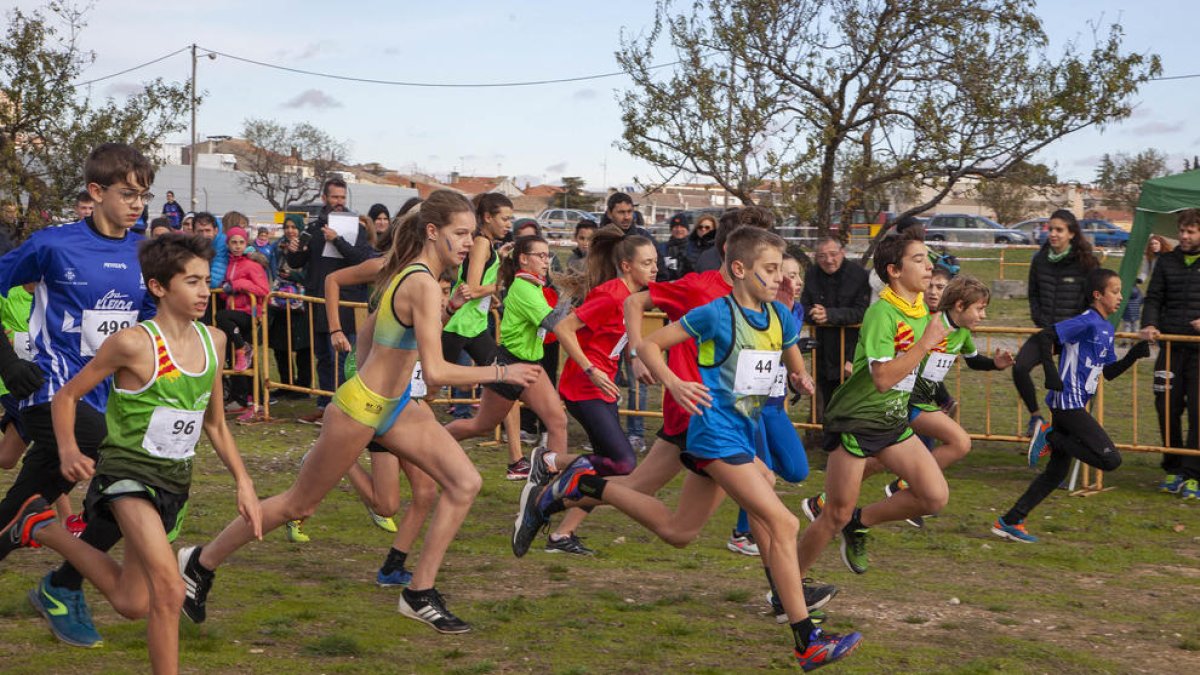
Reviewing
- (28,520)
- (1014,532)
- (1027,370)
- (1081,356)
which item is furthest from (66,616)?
(1081,356)

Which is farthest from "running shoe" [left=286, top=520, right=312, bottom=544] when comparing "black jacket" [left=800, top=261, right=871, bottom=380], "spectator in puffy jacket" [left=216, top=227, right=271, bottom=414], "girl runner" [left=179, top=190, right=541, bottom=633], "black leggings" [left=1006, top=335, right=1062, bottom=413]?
"spectator in puffy jacket" [left=216, top=227, right=271, bottom=414]

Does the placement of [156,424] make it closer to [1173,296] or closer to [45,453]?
[45,453]

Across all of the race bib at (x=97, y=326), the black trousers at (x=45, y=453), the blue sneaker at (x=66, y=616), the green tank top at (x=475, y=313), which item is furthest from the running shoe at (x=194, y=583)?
the green tank top at (x=475, y=313)

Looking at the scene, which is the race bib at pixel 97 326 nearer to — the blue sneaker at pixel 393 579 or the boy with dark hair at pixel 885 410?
the blue sneaker at pixel 393 579

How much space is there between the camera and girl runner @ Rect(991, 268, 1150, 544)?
8.86 metres

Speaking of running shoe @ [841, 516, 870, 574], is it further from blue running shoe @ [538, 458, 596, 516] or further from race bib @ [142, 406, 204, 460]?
race bib @ [142, 406, 204, 460]

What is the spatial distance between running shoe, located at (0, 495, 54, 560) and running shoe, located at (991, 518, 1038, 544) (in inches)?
238

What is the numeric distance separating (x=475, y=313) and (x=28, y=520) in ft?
16.1

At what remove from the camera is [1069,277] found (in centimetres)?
1096

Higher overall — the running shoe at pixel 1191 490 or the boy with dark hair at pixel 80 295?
the boy with dark hair at pixel 80 295

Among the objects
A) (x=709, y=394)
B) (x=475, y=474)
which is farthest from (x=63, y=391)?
(x=709, y=394)

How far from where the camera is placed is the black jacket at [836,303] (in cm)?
1095

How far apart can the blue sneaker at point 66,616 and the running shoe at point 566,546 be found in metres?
3.00

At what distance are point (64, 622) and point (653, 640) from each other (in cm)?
256
